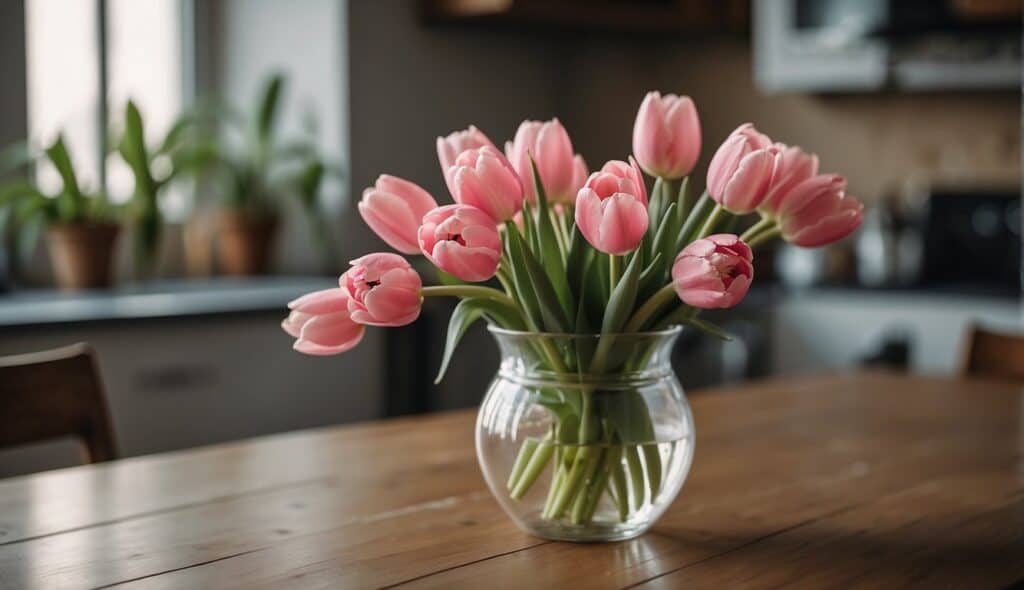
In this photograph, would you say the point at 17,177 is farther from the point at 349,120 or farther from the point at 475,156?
the point at 475,156

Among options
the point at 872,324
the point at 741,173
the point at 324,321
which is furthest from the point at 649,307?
the point at 872,324

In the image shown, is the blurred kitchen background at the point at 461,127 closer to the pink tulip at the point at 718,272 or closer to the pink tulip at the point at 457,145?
the pink tulip at the point at 457,145

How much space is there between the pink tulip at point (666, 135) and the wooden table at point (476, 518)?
33 centimetres

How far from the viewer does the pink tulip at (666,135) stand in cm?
105

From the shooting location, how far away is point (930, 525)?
1.15 meters

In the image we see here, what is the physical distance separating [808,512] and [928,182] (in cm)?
291

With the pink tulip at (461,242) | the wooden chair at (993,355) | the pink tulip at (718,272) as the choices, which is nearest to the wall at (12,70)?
the wooden chair at (993,355)

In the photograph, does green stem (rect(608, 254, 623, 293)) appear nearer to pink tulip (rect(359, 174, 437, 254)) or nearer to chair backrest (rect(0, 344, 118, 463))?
pink tulip (rect(359, 174, 437, 254))

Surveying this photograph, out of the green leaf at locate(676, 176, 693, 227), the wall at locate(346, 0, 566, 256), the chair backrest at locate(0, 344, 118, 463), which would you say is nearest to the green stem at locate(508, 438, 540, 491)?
the green leaf at locate(676, 176, 693, 227)

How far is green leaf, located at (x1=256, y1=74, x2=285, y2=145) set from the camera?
3.46m

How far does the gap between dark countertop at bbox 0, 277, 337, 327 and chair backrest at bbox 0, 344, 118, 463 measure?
1.01 metres

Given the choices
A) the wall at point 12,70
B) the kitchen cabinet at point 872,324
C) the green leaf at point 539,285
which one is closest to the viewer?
the green leaf at point 539,285

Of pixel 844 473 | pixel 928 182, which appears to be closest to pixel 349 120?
pixel 928 182

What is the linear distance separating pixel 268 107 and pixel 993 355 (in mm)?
2114
